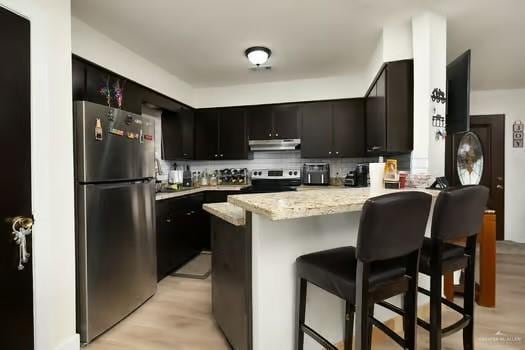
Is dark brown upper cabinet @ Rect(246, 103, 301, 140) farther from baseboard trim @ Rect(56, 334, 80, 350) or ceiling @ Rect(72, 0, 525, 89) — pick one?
baseboard trim @ Rect(56, 334, 80, 350)

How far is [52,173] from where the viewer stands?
166cm

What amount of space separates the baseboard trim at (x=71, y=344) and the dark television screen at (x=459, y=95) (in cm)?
322

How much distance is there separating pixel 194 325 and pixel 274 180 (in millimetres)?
2335

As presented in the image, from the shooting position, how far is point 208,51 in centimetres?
305

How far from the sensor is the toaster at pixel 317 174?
397cm

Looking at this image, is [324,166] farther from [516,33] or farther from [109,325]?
[109,325]

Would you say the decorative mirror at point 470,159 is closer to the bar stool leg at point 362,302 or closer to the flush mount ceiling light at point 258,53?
the flush mount ceiling light at point 258,53

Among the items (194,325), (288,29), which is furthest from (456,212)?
(288,29)

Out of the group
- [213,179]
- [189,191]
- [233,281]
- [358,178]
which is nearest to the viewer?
[233,281]

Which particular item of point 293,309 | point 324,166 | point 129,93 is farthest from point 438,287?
point 129,93

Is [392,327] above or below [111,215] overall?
below

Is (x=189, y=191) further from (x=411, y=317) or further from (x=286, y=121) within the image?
(x=411, y=317)

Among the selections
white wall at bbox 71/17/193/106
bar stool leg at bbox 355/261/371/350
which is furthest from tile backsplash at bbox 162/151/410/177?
bar stool leg at bbox 355/261/371/350

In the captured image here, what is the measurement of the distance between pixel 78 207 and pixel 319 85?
3297 mm
